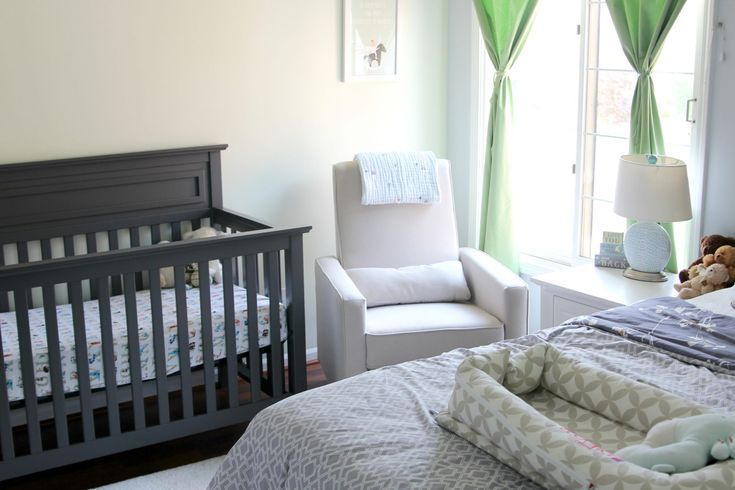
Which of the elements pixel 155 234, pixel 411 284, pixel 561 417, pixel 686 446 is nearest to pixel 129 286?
pixel 155 234

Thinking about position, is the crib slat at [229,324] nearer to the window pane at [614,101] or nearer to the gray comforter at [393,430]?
the gray comforter at [393,430]

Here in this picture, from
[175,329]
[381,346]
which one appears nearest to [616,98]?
[381,346]

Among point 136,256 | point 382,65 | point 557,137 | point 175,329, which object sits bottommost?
point 175,329

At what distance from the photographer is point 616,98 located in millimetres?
3740

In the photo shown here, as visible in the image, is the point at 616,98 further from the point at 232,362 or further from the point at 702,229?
the point at 232,362

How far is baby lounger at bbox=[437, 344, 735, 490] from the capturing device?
1.61 meters

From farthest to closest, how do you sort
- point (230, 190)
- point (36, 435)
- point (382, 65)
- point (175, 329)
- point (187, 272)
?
1. point (382, 65)
2. point (230, 190)
3. point (187, 272)
4. point (175, 329)
5. point (36, 435)

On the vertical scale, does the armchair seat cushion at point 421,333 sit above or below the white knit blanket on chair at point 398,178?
below

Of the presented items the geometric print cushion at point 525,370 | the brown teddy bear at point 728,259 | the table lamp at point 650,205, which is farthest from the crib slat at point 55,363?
the brown teddy bear at point 728,259

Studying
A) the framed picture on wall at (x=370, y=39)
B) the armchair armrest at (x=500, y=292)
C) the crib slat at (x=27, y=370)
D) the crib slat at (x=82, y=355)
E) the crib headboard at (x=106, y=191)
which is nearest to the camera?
the crib slat at (x=27, y=370)

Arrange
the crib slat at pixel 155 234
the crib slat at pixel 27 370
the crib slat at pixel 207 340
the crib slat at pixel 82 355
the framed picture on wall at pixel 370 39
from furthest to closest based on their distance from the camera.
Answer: the framed picture on wall at pixel 370 39
the crib slat at pixel 155 234
the crib slat at pixel 207 340
the crib slat at pixel 82 355
the crib slat at pixel 27 370

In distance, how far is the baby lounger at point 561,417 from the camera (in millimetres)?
1612

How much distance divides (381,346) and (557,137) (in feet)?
4.35

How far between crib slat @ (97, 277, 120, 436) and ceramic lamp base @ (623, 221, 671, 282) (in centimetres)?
189
